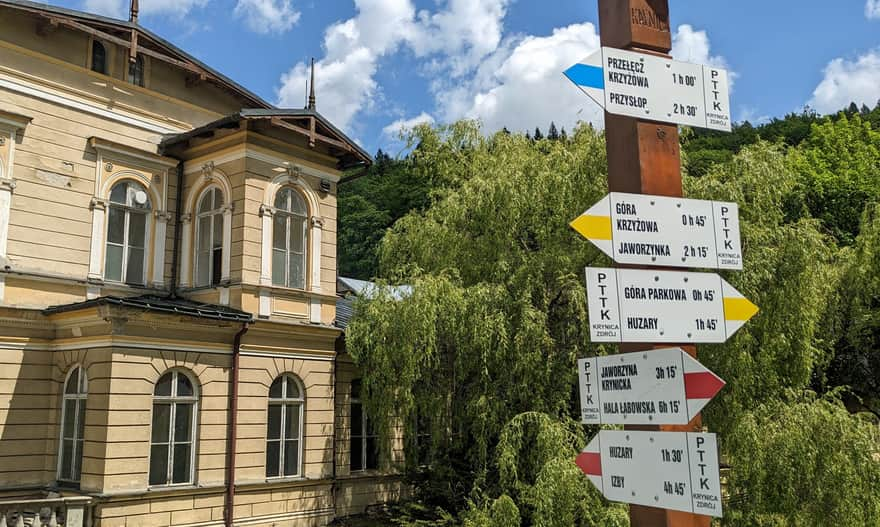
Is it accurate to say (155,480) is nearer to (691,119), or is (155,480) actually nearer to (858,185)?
(691,119)

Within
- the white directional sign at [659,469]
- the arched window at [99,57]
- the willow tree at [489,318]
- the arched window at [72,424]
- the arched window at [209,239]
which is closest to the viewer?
the white directional sign at [659,469]

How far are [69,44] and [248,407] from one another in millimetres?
8352

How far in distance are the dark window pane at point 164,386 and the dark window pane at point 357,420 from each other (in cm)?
466

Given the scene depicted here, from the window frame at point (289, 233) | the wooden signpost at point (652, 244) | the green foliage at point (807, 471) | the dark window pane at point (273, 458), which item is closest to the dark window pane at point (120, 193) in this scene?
the window frame at point (289, 233)

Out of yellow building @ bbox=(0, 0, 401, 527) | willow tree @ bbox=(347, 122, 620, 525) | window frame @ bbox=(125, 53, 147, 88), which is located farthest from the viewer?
window frame @ bbox=(125, 53, 147, 88)

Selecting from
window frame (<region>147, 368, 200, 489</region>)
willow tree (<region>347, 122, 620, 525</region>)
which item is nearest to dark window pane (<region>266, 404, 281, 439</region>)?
window frame (<region>147, 368, 200, 489</region>)

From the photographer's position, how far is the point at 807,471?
33.6 ft

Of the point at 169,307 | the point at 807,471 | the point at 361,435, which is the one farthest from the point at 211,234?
the point at 807,471

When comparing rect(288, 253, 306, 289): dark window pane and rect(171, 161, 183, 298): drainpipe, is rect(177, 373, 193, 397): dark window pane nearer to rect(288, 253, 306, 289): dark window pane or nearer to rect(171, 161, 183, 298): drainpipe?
rect(171, 161, 183, 298): drainpipe

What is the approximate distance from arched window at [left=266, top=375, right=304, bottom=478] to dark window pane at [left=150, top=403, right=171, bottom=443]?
2.24 m

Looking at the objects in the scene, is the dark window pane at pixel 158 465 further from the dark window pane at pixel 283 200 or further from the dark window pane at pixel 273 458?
the dark window pane at pixel 283 200

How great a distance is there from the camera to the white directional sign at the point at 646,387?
346cm

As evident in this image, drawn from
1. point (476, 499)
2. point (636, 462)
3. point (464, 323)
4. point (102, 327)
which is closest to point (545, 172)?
point (464, 323)

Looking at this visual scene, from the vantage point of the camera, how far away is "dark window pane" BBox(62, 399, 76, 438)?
14.0m
